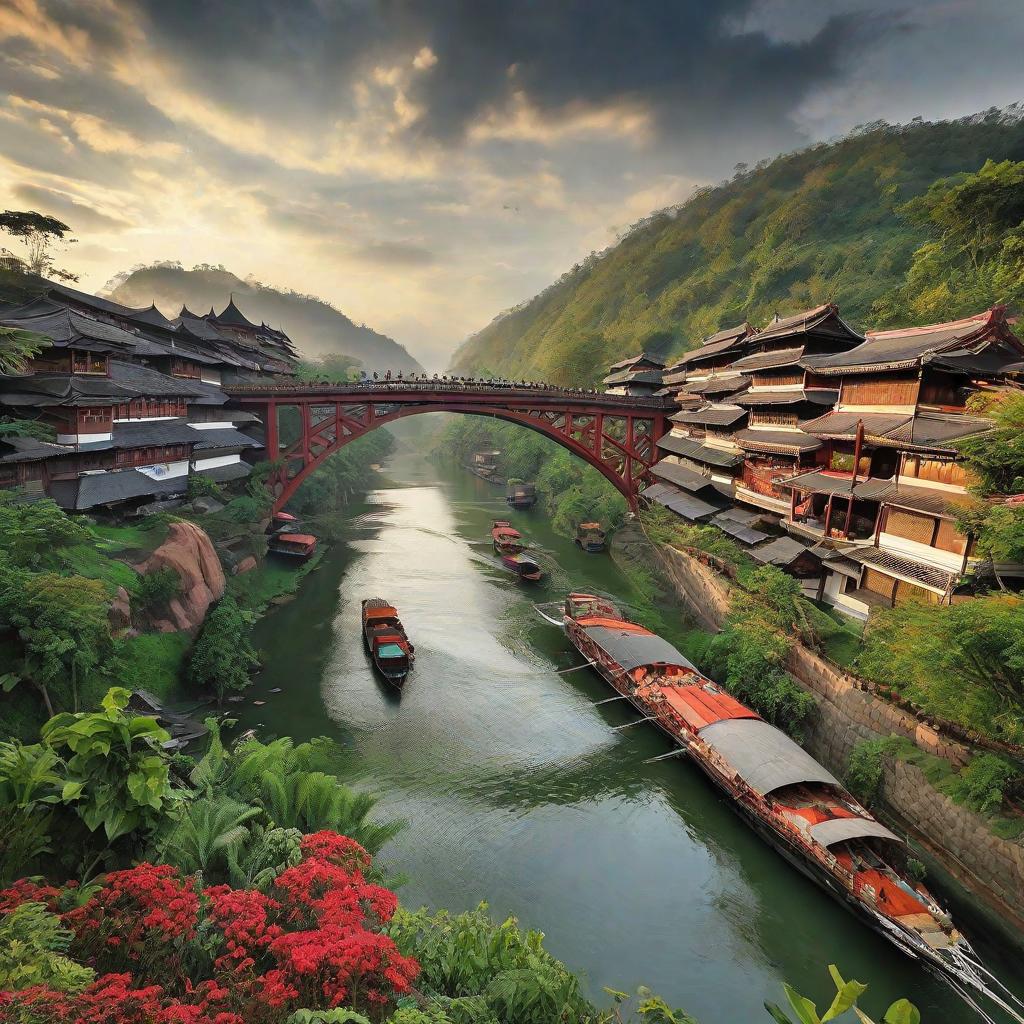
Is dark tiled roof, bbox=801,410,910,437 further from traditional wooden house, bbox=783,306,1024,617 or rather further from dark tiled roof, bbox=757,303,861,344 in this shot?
dark tiled roof, bbox=757,303,861,344

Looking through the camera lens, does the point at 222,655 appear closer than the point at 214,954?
No

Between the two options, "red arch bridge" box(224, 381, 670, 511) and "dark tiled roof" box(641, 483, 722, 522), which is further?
"red arch bridge" box(224, 381, 670, 511)

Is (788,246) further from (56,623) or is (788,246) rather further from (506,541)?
(56,623)

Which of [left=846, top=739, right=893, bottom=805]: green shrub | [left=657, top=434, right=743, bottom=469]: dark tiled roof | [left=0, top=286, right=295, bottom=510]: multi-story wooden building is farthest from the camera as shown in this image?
[left=657, top=434, right=743, bottom=469]: dark tiled roof

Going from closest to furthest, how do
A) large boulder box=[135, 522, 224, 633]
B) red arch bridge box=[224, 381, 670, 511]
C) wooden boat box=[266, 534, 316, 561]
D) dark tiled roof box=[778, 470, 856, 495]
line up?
large boulder box=[135, 522, 224, 633], dark tiled roof box=[778, 470, 856, 495], wooden boat box=[266, 534, 316, 561], red arch bridge box=[224, 381, 670, 511]

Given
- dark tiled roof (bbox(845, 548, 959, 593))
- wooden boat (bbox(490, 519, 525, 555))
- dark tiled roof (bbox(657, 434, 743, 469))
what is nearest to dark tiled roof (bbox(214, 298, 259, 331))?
wooden boat (bbox(490, 519, 525, 555))

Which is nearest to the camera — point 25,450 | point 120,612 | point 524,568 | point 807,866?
point 807,866

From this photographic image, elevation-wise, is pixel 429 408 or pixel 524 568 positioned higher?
pixel 429 408

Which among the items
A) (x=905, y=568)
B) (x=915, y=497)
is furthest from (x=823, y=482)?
(x=905, y=568)

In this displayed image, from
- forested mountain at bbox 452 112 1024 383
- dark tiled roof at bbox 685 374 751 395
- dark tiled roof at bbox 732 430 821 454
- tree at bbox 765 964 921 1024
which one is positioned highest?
forested mountain at bbox 452 112 1024 383
